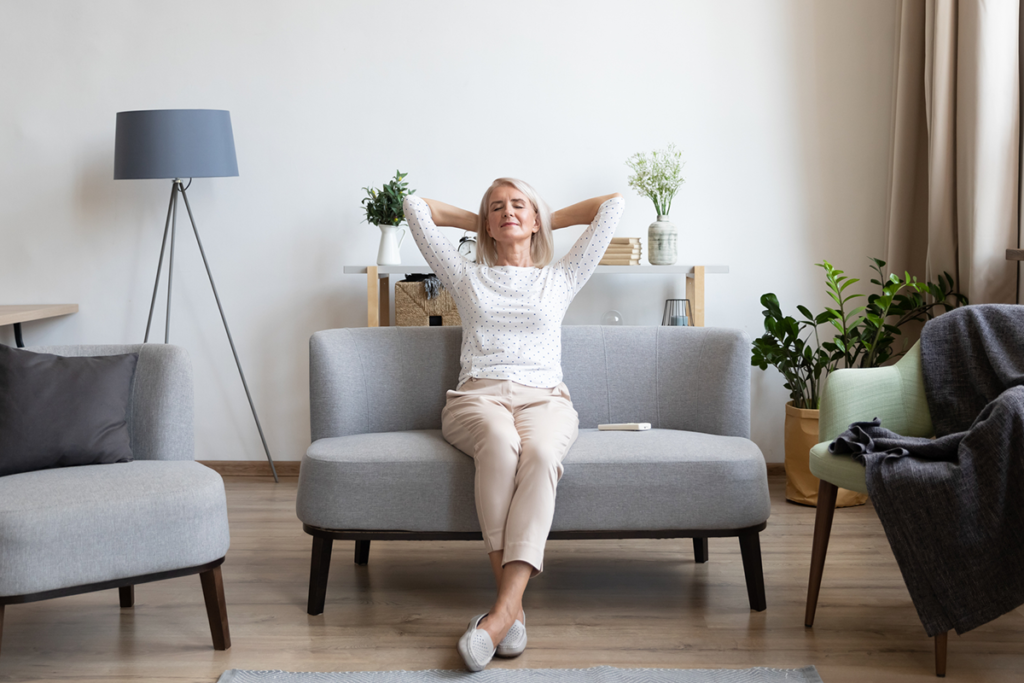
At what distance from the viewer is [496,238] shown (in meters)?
2.53

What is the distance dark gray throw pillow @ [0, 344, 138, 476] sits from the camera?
1.97 m

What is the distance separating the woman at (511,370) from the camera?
6.25 ft

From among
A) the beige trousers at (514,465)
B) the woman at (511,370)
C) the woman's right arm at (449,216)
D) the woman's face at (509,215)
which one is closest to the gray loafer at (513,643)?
the woman at (511,370)

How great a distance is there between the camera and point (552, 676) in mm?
1776

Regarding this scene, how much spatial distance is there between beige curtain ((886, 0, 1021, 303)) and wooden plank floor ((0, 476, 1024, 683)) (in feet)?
3.61

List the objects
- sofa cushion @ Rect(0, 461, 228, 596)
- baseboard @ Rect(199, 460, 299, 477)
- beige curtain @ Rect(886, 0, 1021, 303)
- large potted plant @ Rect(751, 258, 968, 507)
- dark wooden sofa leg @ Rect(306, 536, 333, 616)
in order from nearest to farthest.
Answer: sofa cushion @ Rect(0, 461, 228, 596)
dark wooden sofa leg @ Rect(306, 536, 333, 616)
beige curtain @ Rect(886, 0, 1021, 303)
large potted plant @ Rect(751, 258, 968, 507)
baseboard @ Rect(199, 460, 299, 477)

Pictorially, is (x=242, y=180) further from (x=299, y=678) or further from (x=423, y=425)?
(x=299, y=678)

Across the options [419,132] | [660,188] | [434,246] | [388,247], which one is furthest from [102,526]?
[660,188]

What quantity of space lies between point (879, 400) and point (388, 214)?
6.45ft

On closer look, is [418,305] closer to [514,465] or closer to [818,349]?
[514,465]

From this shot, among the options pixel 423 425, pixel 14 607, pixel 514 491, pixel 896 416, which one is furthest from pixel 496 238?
pixel 14 607

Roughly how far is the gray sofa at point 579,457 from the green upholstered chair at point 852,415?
0.14 metres

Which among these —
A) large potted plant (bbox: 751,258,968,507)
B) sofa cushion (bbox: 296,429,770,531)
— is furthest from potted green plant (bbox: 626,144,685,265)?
sofa cushion (bbox: 296,429,770,531)

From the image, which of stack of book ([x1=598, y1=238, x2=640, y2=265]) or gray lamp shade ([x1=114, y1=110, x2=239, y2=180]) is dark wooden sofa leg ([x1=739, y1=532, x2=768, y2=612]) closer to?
stack of book ([x1=598, y1=238, x2=640, y2=265])
